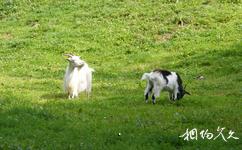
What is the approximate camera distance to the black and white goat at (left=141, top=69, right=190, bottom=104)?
19078mm

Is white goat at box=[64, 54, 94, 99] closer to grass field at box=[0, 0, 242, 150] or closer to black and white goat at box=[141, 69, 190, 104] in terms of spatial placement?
grass field at box=[0, 0, 242, 150]

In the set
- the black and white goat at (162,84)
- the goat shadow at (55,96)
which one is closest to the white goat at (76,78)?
the goat shadow at (55,96)

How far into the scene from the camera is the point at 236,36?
37156mm

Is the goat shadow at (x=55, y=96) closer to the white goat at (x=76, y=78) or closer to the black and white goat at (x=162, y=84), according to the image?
the white goat at (x=76, y=78)

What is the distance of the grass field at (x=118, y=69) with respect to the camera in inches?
564

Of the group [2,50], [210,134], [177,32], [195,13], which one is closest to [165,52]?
[177,32]

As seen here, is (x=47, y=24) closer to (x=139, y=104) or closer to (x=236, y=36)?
(x=236, y=36)

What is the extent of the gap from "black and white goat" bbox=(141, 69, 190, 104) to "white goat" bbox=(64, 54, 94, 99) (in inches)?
110

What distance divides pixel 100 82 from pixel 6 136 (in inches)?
523

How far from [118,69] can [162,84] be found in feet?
42.2

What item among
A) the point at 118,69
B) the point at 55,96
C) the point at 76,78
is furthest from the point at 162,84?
the point at 118,69

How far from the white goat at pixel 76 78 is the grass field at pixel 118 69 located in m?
0.38

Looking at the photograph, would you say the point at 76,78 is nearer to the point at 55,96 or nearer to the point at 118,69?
the point at 55,96

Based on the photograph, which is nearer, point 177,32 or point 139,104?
point 139,104
